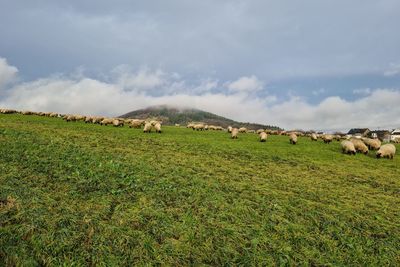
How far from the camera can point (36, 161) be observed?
1808 centimetres

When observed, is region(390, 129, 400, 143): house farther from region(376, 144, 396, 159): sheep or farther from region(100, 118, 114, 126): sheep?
region(100, 118, 114, 126): sheep

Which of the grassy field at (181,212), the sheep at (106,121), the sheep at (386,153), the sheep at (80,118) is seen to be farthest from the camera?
the sheep at (80,118)

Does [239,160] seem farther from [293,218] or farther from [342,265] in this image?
[342,265]

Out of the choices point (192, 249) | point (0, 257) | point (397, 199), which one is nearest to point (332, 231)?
point (192, 249)

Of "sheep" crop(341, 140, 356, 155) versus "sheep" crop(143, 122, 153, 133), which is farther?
"sheep" crop(143, 122, 153, 133)

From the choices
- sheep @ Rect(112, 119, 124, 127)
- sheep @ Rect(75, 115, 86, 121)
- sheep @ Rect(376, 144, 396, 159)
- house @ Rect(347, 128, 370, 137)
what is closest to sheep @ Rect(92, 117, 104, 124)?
sheep @ Rect(112, 119, 124, 127)

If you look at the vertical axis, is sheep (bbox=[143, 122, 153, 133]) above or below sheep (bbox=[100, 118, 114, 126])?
below

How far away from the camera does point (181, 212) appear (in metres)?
13.0

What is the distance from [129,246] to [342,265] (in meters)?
6.84

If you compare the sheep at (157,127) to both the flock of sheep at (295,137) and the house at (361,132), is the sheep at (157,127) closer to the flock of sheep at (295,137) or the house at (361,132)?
the flock of sheep at (295,137)

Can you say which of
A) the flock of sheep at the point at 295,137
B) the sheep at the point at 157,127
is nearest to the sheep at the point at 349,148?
the flock of sheep at the point at 295,137

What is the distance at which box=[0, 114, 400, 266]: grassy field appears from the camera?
34.2ft

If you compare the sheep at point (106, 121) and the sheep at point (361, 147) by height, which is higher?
the sheep at point (106, 121)

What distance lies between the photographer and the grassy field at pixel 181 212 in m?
10.4
